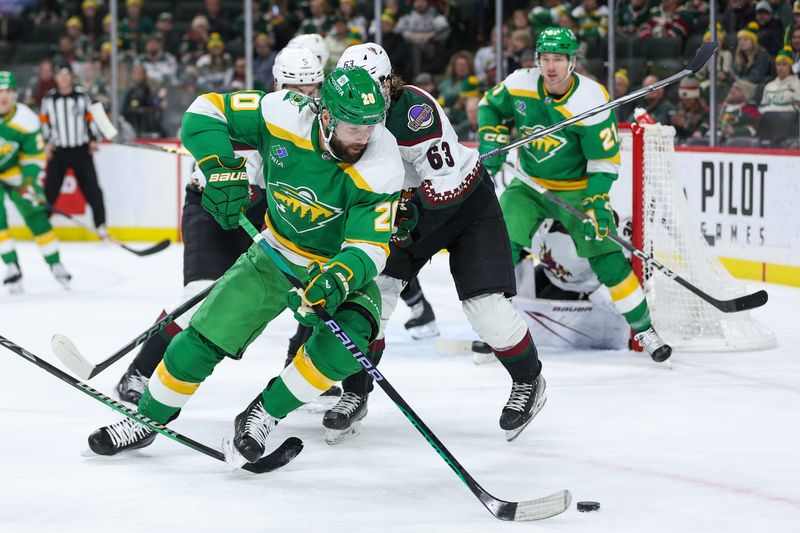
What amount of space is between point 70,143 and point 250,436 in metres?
6.04

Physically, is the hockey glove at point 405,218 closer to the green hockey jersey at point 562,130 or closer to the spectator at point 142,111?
the green hockey jersey at point 562,130

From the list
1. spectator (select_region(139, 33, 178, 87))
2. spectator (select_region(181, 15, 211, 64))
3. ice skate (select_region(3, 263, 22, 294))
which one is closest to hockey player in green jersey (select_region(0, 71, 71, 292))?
ice skate (select_region(3, 263, 22, 294))

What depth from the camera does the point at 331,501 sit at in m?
2.81

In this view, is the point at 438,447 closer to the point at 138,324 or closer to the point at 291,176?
the point at 291,176

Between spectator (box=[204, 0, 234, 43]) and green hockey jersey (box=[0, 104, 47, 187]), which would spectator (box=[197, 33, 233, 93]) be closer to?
spectator (box=[204, 0, 234, 43])

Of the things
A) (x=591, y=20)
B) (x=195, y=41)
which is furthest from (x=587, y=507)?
(x=195, y=41)

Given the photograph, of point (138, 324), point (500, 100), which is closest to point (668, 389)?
point (500, 100)

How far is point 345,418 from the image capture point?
337 cm

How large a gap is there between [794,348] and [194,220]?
2.43m

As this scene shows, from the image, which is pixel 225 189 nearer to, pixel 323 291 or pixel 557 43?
pixel 323 291

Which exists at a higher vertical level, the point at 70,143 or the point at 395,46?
the point at 395,46

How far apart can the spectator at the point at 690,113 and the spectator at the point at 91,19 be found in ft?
15.4

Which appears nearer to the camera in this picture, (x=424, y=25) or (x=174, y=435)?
(x=174, y=435)

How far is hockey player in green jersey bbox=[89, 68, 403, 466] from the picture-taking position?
2.76m
